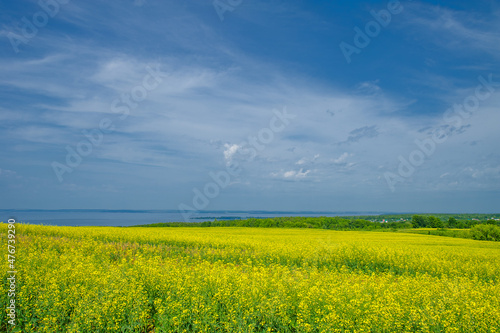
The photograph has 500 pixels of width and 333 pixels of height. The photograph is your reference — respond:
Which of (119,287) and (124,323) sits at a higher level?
(119,287)

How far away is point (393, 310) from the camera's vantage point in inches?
222

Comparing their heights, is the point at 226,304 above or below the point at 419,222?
above

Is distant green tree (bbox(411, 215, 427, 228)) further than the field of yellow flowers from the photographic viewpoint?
Yes

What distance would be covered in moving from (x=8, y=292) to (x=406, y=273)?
48.9 feet

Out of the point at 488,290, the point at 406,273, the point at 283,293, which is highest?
the point at 283,293

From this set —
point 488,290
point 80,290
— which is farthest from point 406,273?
point 80,290

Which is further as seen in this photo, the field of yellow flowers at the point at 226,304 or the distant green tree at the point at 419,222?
the distant green tree at the point at 419,222

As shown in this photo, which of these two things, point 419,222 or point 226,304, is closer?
point 226,304

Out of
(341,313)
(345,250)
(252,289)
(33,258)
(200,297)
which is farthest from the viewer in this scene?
(345,250)

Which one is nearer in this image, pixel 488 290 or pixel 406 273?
pixel 488 290

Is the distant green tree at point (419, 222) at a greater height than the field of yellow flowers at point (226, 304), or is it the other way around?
the field of yellow flowers at point (226, 304)

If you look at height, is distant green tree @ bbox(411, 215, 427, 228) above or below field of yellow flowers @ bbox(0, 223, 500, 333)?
below

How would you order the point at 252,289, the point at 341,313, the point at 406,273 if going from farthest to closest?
the point at 406,273
the point at 252,289
the point at 341,313

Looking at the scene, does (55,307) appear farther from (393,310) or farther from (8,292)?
(393,310)
